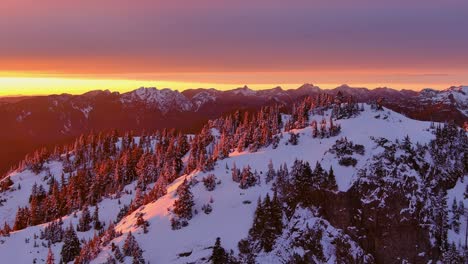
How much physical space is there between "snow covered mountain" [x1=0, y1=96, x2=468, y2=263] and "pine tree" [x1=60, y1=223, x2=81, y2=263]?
370 mm

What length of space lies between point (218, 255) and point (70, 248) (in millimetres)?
39219

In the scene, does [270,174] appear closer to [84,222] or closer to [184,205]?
[184,205]

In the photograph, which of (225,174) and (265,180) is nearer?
(265,180)

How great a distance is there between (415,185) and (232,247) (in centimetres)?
5272

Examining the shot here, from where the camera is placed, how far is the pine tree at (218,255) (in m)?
84.4

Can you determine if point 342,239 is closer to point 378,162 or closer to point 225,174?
point 378,162

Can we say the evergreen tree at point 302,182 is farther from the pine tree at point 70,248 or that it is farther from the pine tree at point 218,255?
the pine tree at point 70,248

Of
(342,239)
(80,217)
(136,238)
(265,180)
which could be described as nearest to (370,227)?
(342,239)

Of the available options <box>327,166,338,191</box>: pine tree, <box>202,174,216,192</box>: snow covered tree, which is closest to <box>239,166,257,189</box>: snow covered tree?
<box>202,174,216,192</box>: snow covered tree

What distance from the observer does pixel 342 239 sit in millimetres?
97812

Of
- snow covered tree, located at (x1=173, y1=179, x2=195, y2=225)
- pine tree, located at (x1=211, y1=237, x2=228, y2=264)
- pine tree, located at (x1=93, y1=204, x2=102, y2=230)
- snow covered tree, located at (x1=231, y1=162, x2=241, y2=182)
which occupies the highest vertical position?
snow covered tree, located at (x1=231, y1=162, x2=241, y2=182)

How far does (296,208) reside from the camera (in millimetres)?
102438

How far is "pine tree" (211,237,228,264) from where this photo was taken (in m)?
84.4

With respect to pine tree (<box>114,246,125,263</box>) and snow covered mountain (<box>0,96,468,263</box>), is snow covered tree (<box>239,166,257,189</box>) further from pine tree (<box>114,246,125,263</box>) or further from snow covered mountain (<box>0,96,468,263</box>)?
pine tree (<box>114,246,125,263</box>)
